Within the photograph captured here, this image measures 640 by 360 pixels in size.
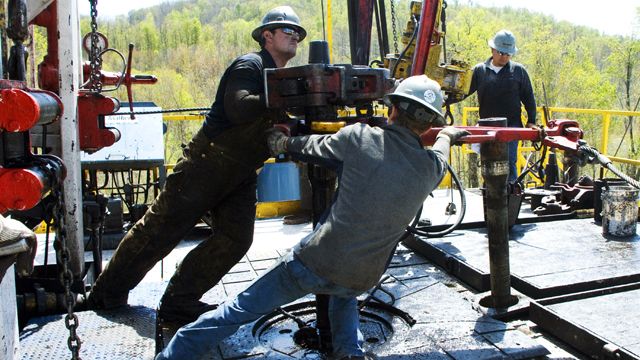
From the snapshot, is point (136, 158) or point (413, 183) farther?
point (136, 158)

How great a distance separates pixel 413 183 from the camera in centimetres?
290

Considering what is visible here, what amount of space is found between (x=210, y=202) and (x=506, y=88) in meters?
4.38

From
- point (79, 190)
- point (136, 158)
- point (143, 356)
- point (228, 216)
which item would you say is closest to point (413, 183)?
point (228, 216)

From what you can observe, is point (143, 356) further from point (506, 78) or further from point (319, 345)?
point (506, 78)

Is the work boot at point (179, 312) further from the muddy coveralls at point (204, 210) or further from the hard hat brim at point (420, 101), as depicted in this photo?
the hard hat brim at point (420, 101)

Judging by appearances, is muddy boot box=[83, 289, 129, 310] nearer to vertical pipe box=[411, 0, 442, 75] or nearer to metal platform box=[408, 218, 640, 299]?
metal platform box=[408, 218, 640, 299]

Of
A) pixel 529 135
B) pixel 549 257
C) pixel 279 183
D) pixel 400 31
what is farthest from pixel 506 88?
pixel 400 31

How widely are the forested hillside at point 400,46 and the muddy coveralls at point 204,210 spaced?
1.47 metres

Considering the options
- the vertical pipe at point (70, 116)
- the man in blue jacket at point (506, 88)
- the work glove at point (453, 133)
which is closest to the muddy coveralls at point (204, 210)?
the vertical pipe at point (70, 116)

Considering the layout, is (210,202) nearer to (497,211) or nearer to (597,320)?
(497,211)

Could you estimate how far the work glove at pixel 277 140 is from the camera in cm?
321

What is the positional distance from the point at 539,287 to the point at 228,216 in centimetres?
224

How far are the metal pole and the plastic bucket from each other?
3.36 meters

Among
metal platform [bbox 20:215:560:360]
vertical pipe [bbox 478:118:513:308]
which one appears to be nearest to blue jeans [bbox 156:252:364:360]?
metal platform [bbox 20:215:560:360]
